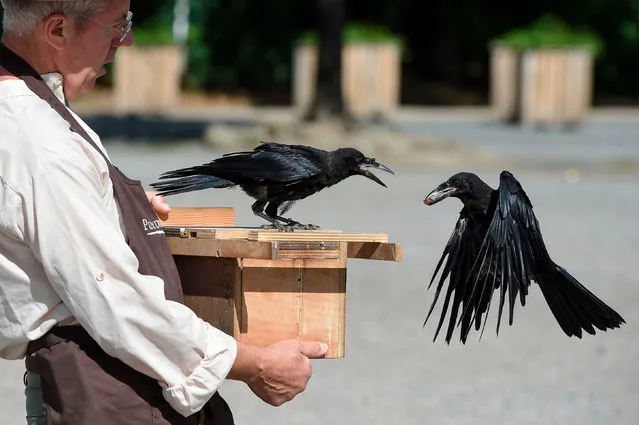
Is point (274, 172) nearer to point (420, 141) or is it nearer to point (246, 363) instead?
point (246, 363)

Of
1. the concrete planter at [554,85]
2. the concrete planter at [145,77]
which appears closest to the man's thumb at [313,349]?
the concrete planter at [554,85]

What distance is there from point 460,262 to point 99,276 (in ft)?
4.91

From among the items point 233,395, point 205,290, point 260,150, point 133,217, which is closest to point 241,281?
point 205,290

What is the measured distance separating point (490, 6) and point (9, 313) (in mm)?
34340

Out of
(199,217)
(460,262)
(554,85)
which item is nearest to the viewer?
(199,217)

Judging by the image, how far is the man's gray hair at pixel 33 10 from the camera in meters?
2.97

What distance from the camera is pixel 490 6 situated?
119 ft

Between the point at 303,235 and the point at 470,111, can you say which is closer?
the point at 303,235

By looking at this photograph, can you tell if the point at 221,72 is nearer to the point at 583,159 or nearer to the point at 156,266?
the point at 583,159

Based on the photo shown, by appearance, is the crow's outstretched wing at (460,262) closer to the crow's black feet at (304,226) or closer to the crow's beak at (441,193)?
the crow's beak at (441,193)

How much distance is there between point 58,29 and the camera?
9.86 feet

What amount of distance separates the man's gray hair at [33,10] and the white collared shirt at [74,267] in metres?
0.15

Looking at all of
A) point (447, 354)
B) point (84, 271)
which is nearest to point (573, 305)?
point (84, 271)

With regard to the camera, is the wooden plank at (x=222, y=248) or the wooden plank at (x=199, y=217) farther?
the wooden plank at (x=199, y=217)
